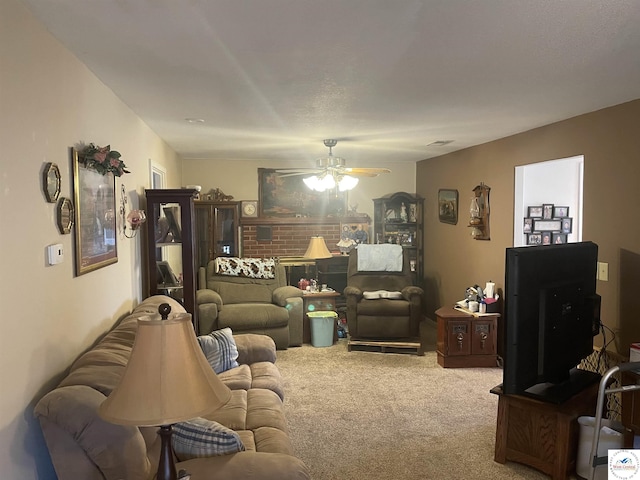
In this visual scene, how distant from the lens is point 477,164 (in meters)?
5.30

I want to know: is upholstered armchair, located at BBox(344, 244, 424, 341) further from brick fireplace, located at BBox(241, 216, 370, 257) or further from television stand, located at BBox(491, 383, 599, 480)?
television stand, located at BBox(491, 383, 599, 480)

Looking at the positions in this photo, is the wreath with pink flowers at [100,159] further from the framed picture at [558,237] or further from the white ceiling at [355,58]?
the framed picture at [558,237]

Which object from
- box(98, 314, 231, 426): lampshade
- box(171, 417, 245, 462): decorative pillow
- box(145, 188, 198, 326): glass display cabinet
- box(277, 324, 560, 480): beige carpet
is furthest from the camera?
box(145, 188, 198, 326): glass display cabinet

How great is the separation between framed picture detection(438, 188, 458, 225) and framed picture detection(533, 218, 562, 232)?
1190 millimetres

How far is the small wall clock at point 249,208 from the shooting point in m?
6.80

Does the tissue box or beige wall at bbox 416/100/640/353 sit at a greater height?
beige wall at bbox 416/100/640/353

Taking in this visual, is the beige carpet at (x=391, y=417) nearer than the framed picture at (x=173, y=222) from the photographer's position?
Yes

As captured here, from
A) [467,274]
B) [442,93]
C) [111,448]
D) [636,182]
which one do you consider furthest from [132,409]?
[467,274]

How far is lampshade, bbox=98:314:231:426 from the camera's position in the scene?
1.49 metres

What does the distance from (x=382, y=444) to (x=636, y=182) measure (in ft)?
7.86

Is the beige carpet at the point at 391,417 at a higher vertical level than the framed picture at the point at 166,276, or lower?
lower

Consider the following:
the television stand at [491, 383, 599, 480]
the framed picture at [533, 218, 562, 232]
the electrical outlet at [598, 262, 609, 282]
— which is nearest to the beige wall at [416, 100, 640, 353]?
the electrical outlet at [598, 262, 609, 282]

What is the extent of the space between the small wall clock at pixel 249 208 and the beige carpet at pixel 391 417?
2.40 metres

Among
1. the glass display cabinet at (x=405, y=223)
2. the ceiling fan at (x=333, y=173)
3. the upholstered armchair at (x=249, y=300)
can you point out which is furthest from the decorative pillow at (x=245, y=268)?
the glass display cabinet at (x=405, y=223)
